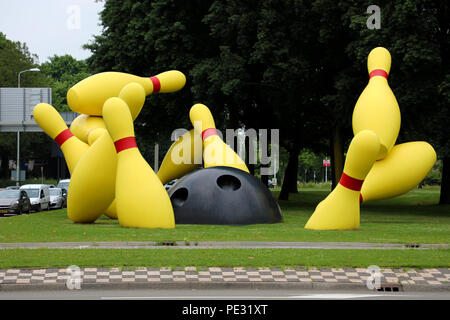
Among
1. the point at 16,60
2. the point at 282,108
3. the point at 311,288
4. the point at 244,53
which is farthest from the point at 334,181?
the point at 16,60

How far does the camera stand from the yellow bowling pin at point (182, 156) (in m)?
23.0

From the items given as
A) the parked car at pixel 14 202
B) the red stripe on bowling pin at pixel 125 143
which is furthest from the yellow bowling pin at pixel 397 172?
the parked car at pixel 14 202

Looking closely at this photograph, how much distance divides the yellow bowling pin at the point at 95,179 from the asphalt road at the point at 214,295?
28.2ft

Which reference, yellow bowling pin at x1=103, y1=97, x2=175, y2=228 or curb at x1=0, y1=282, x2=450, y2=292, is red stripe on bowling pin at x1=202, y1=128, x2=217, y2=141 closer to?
yellow bowling pin at x1=103, y1=97, x2=175, y2=228

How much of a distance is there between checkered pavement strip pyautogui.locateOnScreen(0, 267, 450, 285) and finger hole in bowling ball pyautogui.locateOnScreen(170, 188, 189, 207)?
907 cm

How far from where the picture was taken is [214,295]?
27.2 ft

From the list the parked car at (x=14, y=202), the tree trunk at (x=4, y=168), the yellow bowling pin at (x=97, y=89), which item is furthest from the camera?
the tree trunk at (x=4, y=168)

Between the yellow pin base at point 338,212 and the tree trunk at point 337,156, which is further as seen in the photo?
the tree trunk at point 337,156

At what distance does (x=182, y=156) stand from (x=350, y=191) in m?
8.32

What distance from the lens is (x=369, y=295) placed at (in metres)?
8.38

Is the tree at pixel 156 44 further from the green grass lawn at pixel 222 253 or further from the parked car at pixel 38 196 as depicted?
the green grass lawn at pixel 222 253

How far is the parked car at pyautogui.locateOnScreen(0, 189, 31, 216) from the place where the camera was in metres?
28.1

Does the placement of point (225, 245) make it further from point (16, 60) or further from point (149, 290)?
point (16, 60)

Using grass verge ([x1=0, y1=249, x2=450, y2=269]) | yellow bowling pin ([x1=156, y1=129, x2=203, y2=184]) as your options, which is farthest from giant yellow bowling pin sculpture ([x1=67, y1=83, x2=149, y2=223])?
grass verge ([x1=0, y1=249, x2=450, y2=269])
